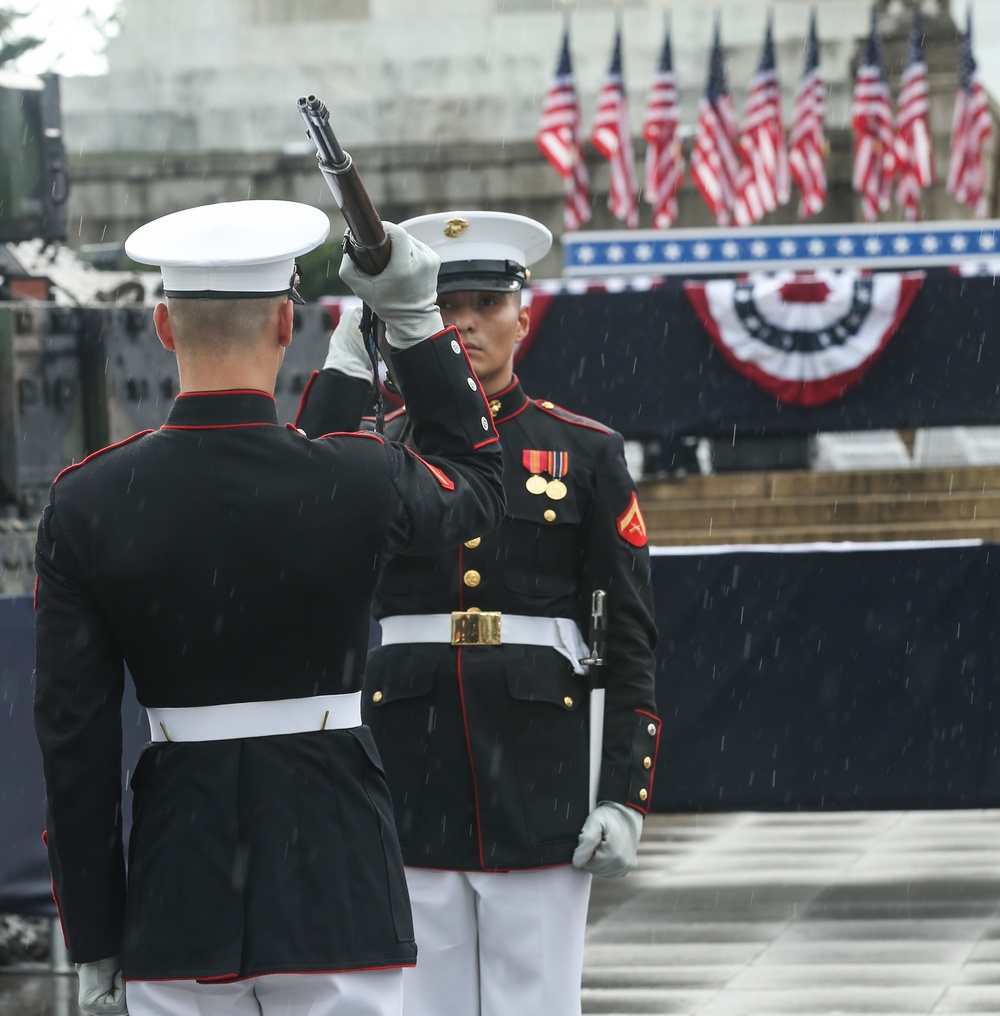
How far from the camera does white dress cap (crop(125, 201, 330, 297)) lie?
8.18ft

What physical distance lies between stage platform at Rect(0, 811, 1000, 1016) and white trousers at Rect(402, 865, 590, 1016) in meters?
1.98

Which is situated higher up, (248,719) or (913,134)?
(248,719)

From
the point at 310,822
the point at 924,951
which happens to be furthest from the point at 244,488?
the point at 924,951

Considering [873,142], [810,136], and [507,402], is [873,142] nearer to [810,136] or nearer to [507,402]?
[810,136]

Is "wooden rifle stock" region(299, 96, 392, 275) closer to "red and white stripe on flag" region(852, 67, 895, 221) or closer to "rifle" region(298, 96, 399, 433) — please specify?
"rifle" region(298, 96, 399, 433)

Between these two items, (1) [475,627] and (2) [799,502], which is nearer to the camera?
(1) [475,627]

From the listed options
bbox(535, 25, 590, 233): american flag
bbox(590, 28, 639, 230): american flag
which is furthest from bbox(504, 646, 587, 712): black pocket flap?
bbox(535, 25, 590, 233): american flag

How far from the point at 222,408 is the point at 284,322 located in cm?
16

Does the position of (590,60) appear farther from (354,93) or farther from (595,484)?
(595,484)

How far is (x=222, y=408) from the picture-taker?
2.53 metres

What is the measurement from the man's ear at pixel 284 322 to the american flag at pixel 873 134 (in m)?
16.9

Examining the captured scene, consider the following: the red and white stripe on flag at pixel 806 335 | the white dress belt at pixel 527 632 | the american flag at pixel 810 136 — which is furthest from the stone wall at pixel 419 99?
the white dress belt at pixel 527 632

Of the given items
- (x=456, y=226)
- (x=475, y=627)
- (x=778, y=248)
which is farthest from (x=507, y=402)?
(x=778, y=248)

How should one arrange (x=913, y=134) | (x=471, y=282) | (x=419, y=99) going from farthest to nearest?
1. (x=419, y=99)
2. (x=913, y=134)
3. (x=471, y=282)
